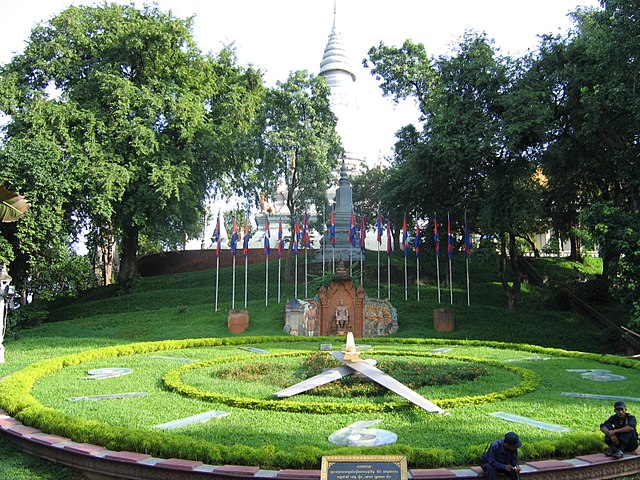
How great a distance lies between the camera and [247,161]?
31.6m

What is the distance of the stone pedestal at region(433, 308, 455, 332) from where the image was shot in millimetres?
21375

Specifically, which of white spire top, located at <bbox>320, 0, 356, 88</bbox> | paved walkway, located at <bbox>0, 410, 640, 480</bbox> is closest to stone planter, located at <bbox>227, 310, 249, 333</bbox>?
→ paved walkway, located at <bbox>0, 410, 640, 480</bbox>

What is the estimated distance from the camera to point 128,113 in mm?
27625

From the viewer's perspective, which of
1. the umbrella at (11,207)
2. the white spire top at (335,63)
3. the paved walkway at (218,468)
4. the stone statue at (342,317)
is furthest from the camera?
the white spire top at (335,63)

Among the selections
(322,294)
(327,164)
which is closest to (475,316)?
(322,294)

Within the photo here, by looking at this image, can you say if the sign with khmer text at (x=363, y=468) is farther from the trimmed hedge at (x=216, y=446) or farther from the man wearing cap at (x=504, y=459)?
the man wearing cap at (x=504, y=459)

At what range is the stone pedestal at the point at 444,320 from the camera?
70.1 feet

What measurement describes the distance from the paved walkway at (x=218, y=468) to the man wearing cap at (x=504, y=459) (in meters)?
0.15

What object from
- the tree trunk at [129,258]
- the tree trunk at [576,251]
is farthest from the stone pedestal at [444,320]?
the tree trunk at [576,251]

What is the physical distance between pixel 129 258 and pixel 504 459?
28886 millimetres

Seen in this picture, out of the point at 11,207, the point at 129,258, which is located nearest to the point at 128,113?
the point at 129,258

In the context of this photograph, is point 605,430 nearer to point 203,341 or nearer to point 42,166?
point 203,341

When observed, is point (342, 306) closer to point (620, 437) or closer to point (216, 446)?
point (620, 437)

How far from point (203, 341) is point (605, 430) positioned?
42.4 feet
